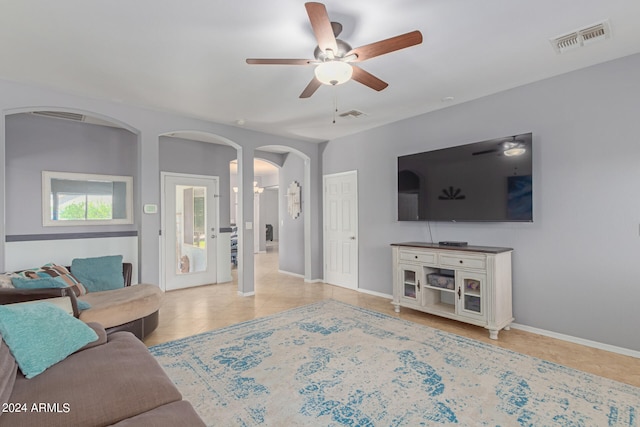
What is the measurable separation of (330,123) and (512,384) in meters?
3.87

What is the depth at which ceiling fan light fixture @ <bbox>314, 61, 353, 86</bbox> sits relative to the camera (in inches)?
89.7

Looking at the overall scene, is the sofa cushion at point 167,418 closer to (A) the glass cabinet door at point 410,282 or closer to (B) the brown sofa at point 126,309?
(B) the brown sofa at point 126,309

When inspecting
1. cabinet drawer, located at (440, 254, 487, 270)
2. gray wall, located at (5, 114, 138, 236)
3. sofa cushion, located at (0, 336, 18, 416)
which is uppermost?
gray wall, located at (5, 114, 138, 236)

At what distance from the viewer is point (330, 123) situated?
4.90m

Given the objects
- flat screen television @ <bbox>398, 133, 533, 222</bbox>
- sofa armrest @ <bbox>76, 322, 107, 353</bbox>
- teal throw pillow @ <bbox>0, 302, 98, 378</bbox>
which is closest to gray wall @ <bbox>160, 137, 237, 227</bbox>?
flat screen television @ <bbox>398, 133, 533, 222</bbox>

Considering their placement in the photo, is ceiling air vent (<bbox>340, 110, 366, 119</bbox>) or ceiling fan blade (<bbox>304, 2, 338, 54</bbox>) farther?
ceiling air vent (<bbox>340, 110, 366, 119</bbox>)

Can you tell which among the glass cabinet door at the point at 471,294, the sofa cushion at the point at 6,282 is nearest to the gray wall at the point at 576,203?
the glass cabinet door at the point at 471,294

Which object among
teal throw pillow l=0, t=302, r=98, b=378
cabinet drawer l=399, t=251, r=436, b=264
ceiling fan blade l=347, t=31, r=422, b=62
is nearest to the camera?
teal throw pillow l=0, t=302, r=98, b=378

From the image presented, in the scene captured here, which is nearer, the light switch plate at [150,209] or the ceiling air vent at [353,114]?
the light switch plate at [150,209]

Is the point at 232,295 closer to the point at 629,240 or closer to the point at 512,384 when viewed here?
the point at 512,384

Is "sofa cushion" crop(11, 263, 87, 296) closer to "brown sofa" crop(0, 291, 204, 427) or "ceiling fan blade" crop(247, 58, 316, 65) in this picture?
"brown sofa" crop(0, 291, 204, 427)

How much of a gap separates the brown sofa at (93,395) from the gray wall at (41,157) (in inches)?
137

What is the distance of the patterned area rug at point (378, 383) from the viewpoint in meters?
2.03

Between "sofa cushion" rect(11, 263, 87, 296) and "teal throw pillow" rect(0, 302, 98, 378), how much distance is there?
155 cm
